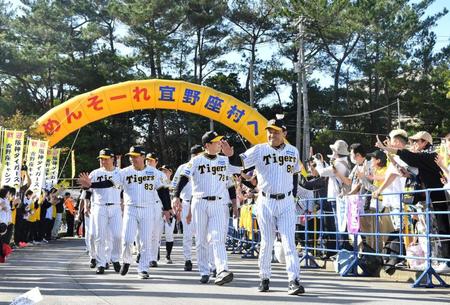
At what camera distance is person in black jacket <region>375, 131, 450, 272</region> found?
903 cm

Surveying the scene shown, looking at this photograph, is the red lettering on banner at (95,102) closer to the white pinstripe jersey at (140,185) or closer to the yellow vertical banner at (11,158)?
the yellow vertical banner at (11,158)

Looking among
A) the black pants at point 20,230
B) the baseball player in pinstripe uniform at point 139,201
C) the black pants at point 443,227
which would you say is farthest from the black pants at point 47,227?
the black pants at point 443,227

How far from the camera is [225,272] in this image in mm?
9297

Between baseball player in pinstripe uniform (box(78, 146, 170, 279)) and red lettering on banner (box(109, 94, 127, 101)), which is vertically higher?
red lettering on banner (box(109, 94, 127, 101))

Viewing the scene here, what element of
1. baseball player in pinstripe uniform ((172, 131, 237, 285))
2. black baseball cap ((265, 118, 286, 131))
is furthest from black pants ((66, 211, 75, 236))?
black baseball cap ((265, 118, 286, 131))

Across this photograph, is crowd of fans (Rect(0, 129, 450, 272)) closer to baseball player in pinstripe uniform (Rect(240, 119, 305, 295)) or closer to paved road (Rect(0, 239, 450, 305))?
baseball player in pinstripe uniform (Rect(240, 119, 305, 295))

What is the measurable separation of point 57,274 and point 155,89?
14.0 metres

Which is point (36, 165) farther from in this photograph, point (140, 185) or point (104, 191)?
point (140, 185)

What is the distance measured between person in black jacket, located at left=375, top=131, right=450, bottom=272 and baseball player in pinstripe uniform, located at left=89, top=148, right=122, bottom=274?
5191 millimetres

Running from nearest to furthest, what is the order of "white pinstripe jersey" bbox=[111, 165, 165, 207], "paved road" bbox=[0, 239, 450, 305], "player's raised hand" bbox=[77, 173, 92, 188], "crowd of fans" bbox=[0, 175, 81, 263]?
"paved road" bbox=[0, 239, 450, 305] < "white pinstripe jersey" bbox=[111, 165, 165, 207] < "player's raised hand" bbox=[77, 173, 92, 188] < "crowd of fans" bbox=[0, 175, 81, 263]

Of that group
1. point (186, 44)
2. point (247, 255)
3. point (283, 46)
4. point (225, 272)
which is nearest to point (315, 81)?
point (283, 46)

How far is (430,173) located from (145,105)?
16843mm

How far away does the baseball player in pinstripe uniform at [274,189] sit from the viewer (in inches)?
333

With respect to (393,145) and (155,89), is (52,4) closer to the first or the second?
(155,89)
